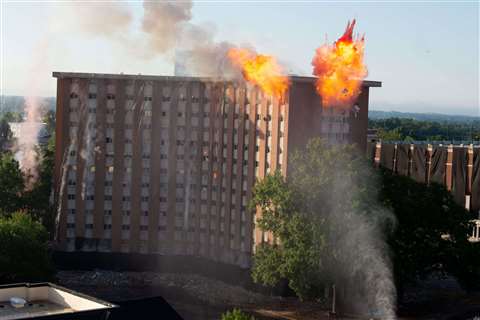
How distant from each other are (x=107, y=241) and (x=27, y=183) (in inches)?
573

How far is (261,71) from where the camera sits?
69.4 meters

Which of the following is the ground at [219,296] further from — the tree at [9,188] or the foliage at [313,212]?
the tree at [9,188]

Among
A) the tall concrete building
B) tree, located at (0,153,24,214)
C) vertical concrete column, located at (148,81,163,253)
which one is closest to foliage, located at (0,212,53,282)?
the tall concrete building

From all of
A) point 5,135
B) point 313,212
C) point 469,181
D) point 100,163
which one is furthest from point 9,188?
point 5,135

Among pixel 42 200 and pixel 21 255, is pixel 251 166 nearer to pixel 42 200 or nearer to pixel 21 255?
pixel 21 255

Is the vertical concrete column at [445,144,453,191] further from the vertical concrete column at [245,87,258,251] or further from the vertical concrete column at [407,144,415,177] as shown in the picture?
the vertical concrete column at [245,87,258,251]

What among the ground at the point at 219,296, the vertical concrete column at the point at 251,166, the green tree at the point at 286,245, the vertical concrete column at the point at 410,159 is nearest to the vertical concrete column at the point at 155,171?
the ground at the point at 219,296

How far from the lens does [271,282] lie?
61.2 metres

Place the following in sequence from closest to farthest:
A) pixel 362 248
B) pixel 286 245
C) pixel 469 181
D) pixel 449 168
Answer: pixel 362 248, pixel 286 245, pixel 469 181, pixel 449 168

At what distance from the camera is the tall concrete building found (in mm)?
73688

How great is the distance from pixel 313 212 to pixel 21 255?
783 inches

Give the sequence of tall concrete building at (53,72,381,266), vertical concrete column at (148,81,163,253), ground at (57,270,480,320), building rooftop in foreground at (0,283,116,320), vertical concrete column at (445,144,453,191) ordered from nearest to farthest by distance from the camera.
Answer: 1. building rooftop in foreground at (0,283,116,320)
2. ground at (57,270,480,320)
3. tall concrete building at (53,72,381,266)
4. vertical concrete column at (148,81,163,253)
5. vertical concrete column at (445,144,453,191)

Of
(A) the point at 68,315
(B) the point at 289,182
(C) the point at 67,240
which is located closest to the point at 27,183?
(C) the point at 67,240

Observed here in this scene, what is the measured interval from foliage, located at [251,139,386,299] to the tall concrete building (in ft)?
36.7
